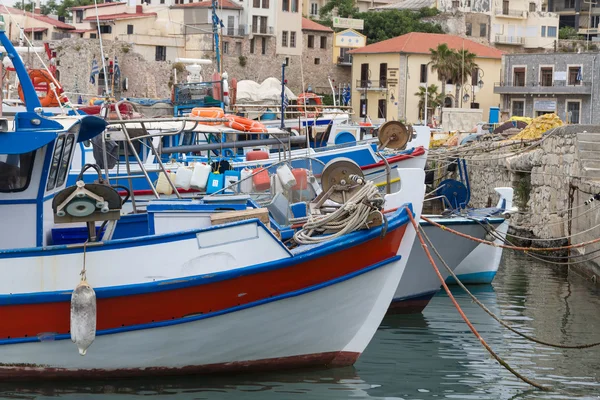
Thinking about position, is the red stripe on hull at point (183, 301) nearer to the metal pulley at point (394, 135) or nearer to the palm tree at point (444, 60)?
the metal pulley at point (394, 135)

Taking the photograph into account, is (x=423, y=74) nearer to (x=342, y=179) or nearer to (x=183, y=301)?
(x=342, y=179)

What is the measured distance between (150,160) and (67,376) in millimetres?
7494

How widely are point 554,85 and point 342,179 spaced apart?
41587mm

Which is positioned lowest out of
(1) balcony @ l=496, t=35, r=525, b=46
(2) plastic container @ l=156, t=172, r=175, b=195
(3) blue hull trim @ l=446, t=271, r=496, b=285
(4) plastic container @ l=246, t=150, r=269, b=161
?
(3) blue hull trim @ l=446, t=271, r=496, b=285

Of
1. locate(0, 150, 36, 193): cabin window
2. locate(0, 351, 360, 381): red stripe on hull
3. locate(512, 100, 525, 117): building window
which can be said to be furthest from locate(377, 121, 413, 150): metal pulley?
locate(512, 100, 525, 117): building window

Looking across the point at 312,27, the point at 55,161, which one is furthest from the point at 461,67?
the point at 55,161

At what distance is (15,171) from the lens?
8008mm

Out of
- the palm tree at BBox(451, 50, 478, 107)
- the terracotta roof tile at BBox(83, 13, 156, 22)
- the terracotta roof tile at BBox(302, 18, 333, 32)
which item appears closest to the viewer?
the palm tree at BBox(451, 50, 478, 107)

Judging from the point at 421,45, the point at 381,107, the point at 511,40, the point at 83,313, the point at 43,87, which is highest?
the point at 511,40

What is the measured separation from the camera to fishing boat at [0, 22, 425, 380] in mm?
7645

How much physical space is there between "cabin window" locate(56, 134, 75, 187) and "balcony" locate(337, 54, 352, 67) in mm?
56988

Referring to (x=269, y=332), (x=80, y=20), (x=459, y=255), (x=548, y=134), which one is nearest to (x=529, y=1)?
(x=80, y=20)

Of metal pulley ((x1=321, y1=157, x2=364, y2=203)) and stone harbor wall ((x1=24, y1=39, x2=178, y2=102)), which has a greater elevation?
stone harbor wall ((x1=24, y1=39, x2=178, y2=102))

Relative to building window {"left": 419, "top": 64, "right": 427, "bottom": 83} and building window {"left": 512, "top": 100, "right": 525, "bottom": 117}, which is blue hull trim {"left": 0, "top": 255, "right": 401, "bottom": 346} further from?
building window {"left": 419, "top": 64, "right": 427, "bottom": 83}
